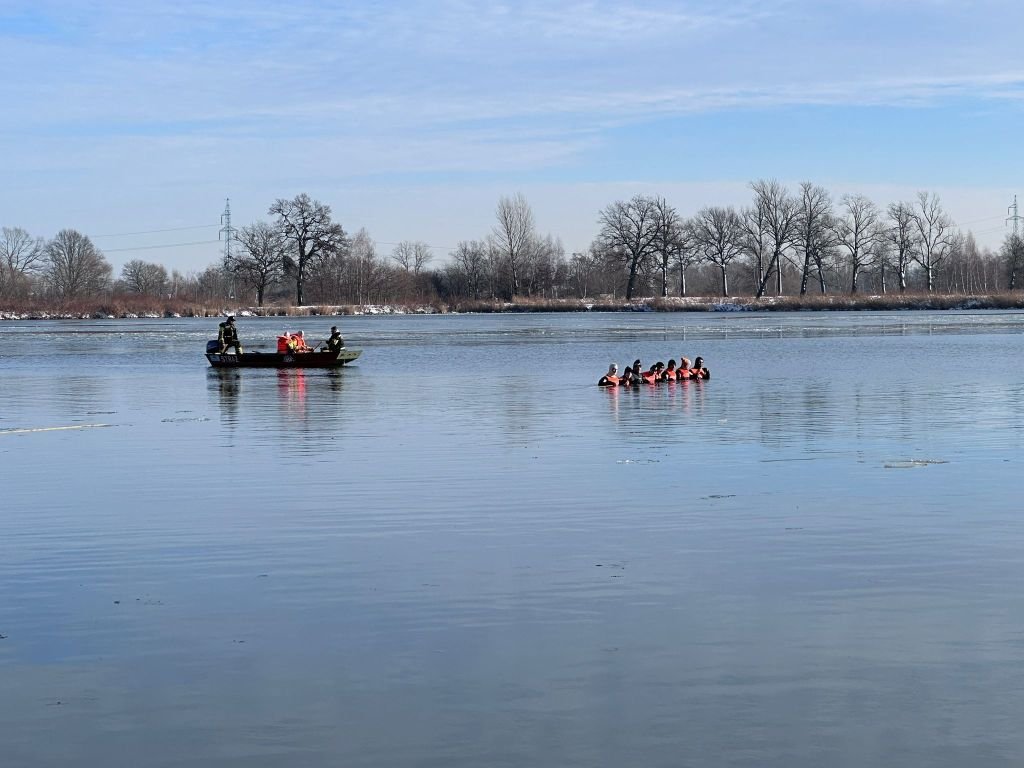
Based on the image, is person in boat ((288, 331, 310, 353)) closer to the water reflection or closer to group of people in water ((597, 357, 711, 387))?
the water reflection

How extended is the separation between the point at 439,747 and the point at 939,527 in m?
6.49

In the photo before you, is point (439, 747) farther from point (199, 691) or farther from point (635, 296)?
point (635, 296)

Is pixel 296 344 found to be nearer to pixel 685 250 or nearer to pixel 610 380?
pixel 610 380

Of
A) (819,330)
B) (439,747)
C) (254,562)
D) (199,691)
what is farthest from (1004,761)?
(819,330)

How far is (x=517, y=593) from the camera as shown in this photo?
954 centimetres

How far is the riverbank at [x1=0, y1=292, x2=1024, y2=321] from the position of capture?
10156cm

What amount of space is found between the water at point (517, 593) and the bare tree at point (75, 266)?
129 metres

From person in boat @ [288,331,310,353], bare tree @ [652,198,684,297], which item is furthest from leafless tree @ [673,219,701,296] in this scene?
person in boat @ [288,331,310,353]

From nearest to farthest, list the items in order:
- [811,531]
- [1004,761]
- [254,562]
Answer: [1004,761] → [254,562] → [811,531]

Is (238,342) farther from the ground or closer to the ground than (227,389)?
farther from the ground

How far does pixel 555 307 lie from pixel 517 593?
342 ft

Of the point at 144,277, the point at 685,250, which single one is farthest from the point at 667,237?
the point at 144,277

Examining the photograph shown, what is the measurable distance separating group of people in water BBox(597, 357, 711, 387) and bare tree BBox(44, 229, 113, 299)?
121 meters

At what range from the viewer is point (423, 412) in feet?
79.9
